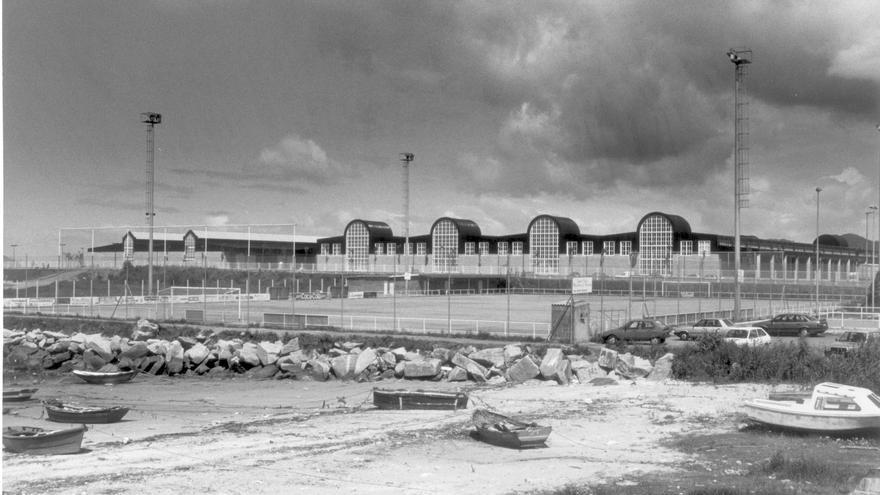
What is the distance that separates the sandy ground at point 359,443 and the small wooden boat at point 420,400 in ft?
1.40

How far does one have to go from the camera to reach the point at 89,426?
22609 mm

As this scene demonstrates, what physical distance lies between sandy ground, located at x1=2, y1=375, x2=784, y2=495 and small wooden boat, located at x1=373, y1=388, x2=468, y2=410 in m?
0.43

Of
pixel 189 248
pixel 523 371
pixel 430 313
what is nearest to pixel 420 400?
pixel 523 371

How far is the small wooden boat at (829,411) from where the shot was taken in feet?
60.6

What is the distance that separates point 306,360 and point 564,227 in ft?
277

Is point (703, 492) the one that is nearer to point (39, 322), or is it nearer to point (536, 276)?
point (39, 322)

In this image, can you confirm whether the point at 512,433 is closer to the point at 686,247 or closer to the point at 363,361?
the point at 363,361

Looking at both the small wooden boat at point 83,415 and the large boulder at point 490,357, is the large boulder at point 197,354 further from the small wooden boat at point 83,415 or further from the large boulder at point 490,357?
the small wooden boat at point 83,415

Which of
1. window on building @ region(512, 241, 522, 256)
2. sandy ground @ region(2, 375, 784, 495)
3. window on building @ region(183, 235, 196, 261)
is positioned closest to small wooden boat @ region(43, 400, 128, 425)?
sandy ground @ region(2, 375, 784, 495)

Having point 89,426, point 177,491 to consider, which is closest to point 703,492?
point 177,491

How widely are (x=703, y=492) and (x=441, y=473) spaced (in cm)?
508

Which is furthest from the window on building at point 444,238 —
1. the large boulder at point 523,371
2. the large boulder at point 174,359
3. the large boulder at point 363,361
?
the large boulder at point 523,371

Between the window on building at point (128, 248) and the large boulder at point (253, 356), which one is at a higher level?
the window on building at point (128, 248)

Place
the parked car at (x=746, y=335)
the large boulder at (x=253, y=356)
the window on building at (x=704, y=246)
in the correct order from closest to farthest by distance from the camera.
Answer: the parked car at (x=746, y=335), the large boulder at (x=253, y=356), the window on building at (x=704, y=246)
